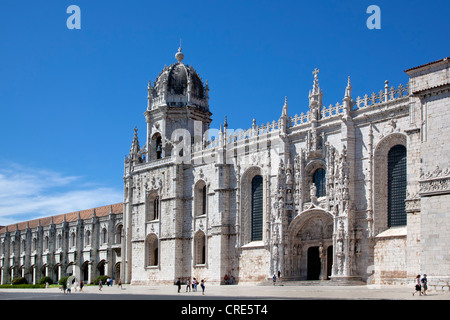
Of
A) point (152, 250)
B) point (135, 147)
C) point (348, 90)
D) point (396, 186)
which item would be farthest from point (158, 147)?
point (396, 186)

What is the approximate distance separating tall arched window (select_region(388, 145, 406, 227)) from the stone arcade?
0.24 feet

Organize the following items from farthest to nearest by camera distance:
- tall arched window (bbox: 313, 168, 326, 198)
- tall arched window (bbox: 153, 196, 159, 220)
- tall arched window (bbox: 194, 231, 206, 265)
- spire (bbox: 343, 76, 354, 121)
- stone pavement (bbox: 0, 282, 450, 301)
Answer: tall arched window (bbox: 153, 196, 159, 220), tall arched window (bbox: 194, 231, 206, 265), tall arched window (bbox: 313, 168, 326, 198), spire (bbox: 343, 76, 354, 121), stone pavement (bbox: 0, 282, 450, 301)

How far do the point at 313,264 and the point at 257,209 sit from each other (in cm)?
631

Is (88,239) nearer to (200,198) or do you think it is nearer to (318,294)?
(200,198)

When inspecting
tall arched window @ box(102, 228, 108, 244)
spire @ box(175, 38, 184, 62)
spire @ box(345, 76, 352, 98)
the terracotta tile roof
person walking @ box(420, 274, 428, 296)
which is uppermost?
spire @ box(175, 38, 184, 62)

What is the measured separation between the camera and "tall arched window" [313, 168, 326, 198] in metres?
40.9

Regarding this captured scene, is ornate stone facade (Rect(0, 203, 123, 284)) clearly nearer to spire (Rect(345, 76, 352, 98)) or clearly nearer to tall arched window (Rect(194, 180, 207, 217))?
tall arched window (Rect(194, 180, 207, 217))

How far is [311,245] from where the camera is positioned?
136 ft

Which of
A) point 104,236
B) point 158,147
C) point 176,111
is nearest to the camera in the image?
point 176,111

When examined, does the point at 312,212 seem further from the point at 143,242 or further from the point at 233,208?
the point at 143,242

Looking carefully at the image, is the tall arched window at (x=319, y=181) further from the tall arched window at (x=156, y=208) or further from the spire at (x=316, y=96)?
the tall arched window at (x=156, y=208)

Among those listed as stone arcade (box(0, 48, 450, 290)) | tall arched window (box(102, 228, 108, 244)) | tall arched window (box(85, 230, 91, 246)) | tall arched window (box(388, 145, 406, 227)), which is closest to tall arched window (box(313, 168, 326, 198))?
stone arcade (box(0, 48, 450, 290))

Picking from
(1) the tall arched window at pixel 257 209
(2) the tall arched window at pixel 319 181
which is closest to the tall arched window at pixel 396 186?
(2) the tall arched window at pixel 319 181
